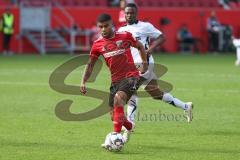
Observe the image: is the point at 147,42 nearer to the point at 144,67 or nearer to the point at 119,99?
the point at 144,67

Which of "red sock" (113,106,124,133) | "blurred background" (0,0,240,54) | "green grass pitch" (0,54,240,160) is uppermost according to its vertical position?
"red sock" (113,106,124,133)

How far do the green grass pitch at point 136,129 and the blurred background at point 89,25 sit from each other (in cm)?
1594

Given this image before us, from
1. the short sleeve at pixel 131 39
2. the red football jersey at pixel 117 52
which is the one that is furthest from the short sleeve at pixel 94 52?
the short sleeve at pixel 131 39

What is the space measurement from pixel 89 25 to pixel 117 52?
28.7 metres

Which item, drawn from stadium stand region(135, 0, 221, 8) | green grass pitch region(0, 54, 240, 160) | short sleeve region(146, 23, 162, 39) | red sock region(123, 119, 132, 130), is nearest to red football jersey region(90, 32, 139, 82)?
red sock region(123, 119, 132, 130)

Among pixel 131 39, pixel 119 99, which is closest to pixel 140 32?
pixel 131 39

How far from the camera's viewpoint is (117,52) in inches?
402

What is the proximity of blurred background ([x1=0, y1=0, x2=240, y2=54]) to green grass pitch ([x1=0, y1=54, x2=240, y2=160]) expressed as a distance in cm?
1594

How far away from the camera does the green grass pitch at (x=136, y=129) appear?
9727 mm

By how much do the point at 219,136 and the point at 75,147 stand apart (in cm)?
244

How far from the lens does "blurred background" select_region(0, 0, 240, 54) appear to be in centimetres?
3716

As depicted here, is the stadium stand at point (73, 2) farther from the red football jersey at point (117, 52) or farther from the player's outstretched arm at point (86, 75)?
the red football jersey at point (117, 52)

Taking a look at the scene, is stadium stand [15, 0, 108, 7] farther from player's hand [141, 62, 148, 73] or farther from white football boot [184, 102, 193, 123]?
player's hand [141, 62, 148, 73]

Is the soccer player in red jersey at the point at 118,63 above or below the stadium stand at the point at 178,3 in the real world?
above
